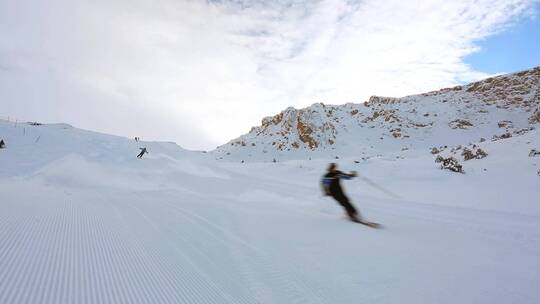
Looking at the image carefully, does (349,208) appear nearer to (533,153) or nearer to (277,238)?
(277,238)

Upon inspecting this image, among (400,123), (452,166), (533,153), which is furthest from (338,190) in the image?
(400,123)

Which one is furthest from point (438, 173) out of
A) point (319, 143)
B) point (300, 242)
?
point (319, 143)

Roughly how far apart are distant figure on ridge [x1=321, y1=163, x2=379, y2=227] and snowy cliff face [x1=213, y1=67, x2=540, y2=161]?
28316 mm

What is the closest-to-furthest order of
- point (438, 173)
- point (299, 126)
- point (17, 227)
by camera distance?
point (17, 227), point (438, 173), point (299, 126)

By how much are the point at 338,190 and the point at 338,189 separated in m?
0.02

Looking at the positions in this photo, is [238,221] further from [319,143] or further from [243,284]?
[319,143]

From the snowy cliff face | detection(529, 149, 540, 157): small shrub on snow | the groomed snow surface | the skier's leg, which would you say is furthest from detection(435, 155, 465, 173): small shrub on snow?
the snowy cliff face

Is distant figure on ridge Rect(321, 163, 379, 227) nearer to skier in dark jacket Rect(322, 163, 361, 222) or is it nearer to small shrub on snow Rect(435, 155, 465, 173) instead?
skier in dark jacket Rect(322, 163, 361, 222)

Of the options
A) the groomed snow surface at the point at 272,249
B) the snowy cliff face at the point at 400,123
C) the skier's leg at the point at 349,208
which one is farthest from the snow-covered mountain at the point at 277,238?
the snowy cliff face at the point at 400,123

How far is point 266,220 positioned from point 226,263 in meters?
3.33

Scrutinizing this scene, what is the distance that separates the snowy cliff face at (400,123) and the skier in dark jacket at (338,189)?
28321mm

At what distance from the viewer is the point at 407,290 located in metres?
4.14

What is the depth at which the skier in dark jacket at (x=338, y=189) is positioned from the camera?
8.66m

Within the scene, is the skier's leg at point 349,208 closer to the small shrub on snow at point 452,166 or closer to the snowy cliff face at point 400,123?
the small shrub on snow at point 452,166
